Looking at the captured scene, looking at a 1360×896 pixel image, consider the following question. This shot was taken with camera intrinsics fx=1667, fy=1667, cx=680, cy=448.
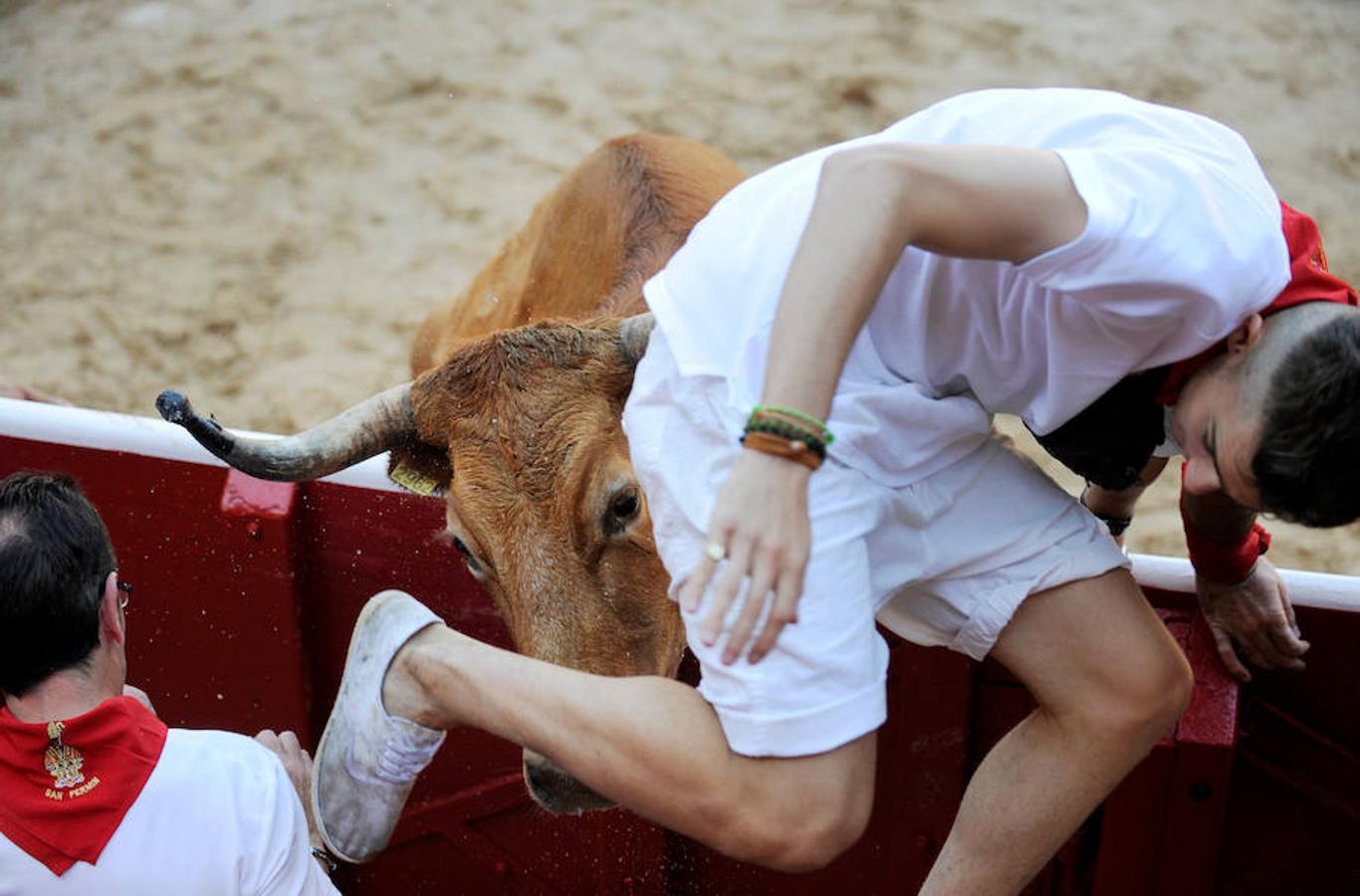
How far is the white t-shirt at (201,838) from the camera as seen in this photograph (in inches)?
83.4

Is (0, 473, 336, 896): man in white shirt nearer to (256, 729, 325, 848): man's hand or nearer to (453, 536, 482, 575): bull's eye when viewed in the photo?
(256, 729, 325, 848): man's hand

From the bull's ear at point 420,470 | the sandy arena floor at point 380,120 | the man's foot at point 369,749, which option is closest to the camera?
the man's foot at point 369,749

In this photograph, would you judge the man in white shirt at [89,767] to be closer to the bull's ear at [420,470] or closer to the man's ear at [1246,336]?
the bull's ear at [420,470]

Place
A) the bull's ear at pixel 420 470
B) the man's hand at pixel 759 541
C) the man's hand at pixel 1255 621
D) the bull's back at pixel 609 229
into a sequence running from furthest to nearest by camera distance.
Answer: the bull's back at pixel 609 229
the bull's ear at pixel 420 470
the man's hand at pixel 1255 621
the man's hand at pixel 759 541

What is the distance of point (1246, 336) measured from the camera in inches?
77.0

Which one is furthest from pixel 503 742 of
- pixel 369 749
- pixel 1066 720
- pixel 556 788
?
pixel 1066 720

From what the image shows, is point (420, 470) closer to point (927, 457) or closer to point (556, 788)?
point (556, 788)

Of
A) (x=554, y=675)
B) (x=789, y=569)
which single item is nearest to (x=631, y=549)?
(x=554, y=675)

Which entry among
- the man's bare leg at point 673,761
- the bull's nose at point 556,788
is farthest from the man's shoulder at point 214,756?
the bull's nose at point 556,788

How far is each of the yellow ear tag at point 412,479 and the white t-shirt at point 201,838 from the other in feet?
2.31

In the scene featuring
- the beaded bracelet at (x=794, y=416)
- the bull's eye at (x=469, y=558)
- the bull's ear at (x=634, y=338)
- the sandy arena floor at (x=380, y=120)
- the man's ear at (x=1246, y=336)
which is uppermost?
the man's ear at (x=1246, y=336)

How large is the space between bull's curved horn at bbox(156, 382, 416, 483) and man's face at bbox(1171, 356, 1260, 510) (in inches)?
53.3

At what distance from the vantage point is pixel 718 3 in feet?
25.4

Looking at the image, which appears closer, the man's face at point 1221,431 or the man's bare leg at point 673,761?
the man's face at point 1221,431
